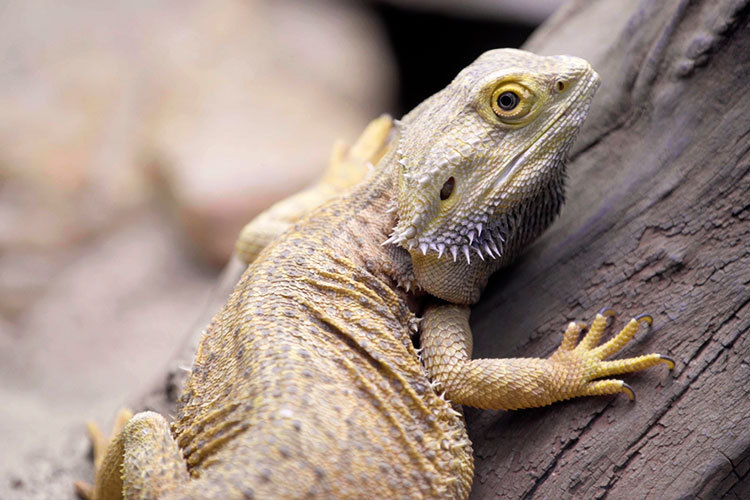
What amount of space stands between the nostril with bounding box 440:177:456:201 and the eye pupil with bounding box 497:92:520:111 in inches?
14.3

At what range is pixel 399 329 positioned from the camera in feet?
8.92

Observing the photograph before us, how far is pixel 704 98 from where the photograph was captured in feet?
9.39

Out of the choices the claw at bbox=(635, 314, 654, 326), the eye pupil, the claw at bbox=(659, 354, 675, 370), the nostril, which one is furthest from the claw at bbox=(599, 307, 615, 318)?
the eye pupil

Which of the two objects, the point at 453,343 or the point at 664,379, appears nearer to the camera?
the point at 664,379

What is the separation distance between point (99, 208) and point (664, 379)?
5.69 m

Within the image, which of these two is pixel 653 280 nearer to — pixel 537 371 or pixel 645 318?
pixel 645 318

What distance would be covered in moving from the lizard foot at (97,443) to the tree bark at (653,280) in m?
1.95

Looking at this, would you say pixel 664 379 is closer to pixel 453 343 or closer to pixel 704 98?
pixel 453 343

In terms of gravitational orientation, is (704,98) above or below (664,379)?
above

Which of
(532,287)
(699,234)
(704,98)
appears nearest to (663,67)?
(704,98)

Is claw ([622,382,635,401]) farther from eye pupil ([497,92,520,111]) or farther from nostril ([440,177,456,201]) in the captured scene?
eye pupil ([497,92,520,111])

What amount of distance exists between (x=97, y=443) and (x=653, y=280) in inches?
124

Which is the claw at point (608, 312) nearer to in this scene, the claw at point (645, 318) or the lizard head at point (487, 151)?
the claw at point (645, 318)

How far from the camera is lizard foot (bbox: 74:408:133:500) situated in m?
3.49
